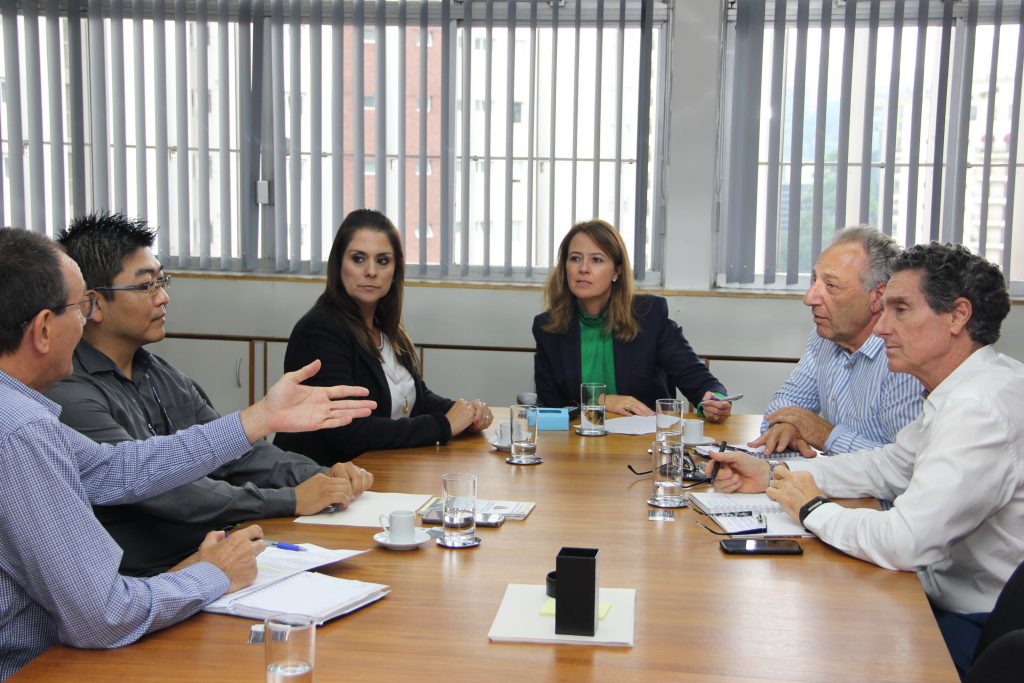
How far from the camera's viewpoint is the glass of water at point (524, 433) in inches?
107

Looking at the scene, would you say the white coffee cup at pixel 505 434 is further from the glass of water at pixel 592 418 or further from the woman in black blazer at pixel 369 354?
the glass of water at pixel 592 418

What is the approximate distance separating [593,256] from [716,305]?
1250 millimetres

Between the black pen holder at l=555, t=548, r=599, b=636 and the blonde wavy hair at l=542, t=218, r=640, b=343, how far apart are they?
253cm

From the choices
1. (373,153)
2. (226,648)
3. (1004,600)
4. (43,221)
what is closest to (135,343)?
(226,648)

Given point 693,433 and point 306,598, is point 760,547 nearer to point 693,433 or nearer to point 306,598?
point 306,598

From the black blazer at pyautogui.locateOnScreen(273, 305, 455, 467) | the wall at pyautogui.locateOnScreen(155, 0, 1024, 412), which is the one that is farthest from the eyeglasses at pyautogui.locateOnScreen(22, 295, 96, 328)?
the wall at pyautogui.locateOnScreen(155, 0, 1024, 412)

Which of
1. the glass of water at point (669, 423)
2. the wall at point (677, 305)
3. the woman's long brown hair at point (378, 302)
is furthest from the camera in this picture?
the wall at point (677, 305)

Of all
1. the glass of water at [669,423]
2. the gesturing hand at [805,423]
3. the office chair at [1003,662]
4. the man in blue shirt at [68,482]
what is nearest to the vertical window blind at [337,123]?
the gesturing hand at [805,423]

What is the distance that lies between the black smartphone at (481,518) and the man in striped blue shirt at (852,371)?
1060 millimetres

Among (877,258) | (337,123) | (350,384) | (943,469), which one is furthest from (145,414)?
(337,123)

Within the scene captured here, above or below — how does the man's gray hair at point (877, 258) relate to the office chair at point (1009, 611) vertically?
above

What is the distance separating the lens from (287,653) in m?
1.17

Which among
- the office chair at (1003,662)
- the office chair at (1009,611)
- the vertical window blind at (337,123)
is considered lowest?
the office chair at (1009,611)

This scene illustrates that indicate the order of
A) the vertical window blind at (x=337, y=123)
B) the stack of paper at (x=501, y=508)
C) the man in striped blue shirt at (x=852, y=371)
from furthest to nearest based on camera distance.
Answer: the vertical window blind at (x=337, y=123)
the man in striped blue shirt at (x=852, y=371)
the stack of paper at (x=501, y=508)
